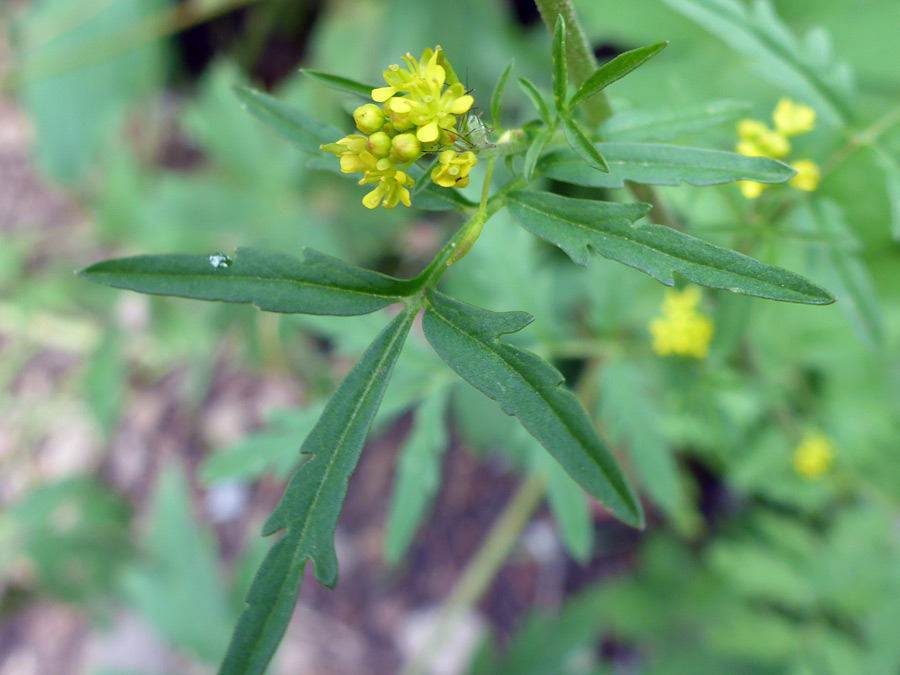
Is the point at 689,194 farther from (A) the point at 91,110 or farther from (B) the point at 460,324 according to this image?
(A) the point at 91,110

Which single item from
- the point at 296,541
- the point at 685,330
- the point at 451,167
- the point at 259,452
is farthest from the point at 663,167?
the point at 259,452

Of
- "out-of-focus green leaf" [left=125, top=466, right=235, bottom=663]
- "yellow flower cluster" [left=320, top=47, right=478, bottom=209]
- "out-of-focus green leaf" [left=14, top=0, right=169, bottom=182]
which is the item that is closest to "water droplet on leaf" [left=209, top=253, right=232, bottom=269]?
"yellow flower cluster" [left=320, top=47, right=478, bottom=209]

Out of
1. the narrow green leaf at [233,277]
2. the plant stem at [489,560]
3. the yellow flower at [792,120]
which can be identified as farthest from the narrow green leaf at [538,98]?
the plant stem at [489,560]

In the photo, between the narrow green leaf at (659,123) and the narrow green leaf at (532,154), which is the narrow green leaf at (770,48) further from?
the narrow green leaf at (532,154)

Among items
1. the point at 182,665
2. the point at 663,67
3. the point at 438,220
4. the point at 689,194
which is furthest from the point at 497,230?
the point at 182,665

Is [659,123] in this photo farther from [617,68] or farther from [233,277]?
[233,277]

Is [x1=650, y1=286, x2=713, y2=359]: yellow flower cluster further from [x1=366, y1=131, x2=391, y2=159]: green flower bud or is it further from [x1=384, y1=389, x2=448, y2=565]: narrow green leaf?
[x1=366, y1=131, x2=391, y2=159]: green flower bud
